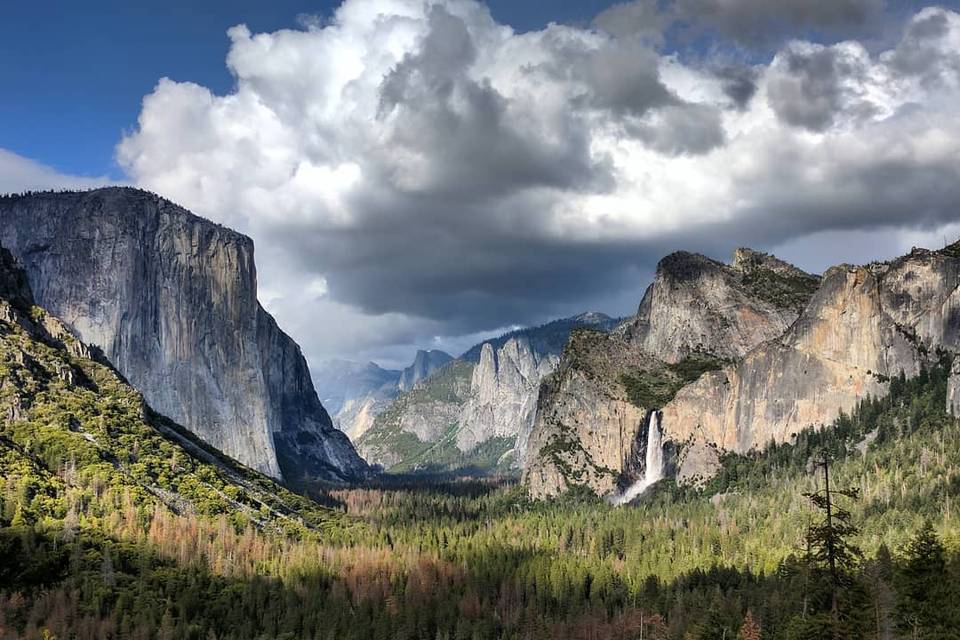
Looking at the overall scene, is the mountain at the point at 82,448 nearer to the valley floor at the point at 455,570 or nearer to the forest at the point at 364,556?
the forest at the point at 364,556

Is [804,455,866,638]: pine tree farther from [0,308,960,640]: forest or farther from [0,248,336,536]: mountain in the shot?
[0,248,336,536]: mountain

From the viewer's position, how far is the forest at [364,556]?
102 meters

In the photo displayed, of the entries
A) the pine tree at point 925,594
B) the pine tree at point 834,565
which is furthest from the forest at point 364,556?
the pine tree at point 834,565

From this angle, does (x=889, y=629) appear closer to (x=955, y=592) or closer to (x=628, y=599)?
(x=955, y=592)

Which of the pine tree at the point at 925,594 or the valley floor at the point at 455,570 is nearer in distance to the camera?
the pine tree at the point at 925,594

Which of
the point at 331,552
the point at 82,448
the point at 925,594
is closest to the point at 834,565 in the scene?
the point at 925,594

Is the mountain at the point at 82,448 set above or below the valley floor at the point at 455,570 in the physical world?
above

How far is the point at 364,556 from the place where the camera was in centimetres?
16212

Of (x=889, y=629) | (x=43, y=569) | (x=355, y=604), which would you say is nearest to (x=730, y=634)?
(x=889, y=629)

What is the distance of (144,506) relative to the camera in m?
142

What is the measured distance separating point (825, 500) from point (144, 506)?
427 feet

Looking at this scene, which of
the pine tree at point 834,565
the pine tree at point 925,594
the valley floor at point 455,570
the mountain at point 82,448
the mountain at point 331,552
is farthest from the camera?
the mountain at point 82,448

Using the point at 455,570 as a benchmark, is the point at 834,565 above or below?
above

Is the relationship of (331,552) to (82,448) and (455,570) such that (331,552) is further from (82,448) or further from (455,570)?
(82,448)
